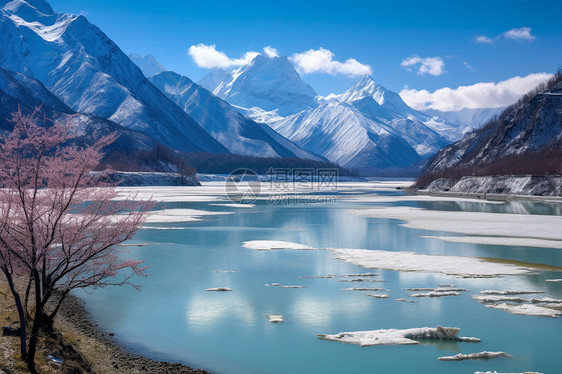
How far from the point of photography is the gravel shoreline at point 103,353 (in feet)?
54.2

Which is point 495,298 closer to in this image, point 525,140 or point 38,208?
point 38,208

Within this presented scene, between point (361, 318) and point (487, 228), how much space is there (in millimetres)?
35940

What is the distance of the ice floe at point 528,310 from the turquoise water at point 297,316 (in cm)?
43

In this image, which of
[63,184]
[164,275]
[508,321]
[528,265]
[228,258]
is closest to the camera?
[63,184]

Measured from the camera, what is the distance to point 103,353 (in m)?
17.8

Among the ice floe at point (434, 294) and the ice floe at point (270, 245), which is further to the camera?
the ice floe at point (270, 245)

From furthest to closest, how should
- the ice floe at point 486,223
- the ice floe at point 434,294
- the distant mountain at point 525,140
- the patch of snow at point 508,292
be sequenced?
the distant mountain at point 525,140 < the ice floe at point 486,223 < the patch of snow at point 508,292 < the ice floe at point 434,294

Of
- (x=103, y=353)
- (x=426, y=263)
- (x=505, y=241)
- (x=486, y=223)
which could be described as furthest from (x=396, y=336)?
(x=486, y=223)

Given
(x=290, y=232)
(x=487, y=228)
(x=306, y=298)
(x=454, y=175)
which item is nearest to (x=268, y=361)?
(x=306, y=298)

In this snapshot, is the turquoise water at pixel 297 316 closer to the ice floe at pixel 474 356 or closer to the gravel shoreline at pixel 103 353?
the ice floe at pixel 474 356

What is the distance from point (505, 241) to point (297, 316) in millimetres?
27701

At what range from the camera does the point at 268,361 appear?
1736cm

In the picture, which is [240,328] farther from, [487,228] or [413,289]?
[487,228]

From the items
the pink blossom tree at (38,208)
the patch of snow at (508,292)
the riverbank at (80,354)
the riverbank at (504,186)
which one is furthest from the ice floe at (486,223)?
the riverbank at (504,186)
